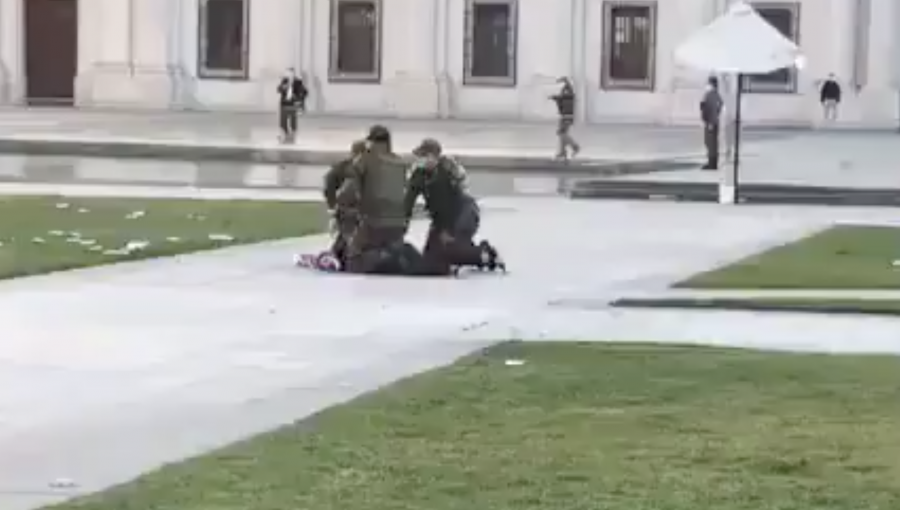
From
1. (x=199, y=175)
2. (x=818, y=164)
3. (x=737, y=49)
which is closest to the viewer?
(x=737, y=49)

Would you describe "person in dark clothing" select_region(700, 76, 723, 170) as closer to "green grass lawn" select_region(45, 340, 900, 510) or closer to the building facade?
the building facade

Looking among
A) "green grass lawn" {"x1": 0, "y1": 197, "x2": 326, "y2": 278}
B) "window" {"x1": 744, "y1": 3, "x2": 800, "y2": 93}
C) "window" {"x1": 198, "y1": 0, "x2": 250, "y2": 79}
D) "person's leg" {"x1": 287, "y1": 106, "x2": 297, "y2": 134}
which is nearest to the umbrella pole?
"green grass lawn" {"x1": 0, "y1": 197, "x2": 326, "y2": 278}

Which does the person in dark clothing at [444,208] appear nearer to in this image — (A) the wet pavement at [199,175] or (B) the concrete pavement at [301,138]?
(A) the wet pavement at [199,175]

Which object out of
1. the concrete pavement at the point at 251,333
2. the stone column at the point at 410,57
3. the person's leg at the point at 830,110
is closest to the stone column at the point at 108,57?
the stone column at the point at 410,57

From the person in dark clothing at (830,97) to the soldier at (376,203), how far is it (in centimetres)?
3907

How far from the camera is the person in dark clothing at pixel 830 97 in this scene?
55.8 meters

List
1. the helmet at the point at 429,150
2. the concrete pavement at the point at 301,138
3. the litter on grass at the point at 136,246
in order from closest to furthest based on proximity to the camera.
Answer: the helmet at the point at 429,150 < the litter on grass at the point at 136,246 < the concrete pavement at the point at 301,138

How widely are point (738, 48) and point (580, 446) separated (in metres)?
20.4

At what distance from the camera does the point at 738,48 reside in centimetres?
2922

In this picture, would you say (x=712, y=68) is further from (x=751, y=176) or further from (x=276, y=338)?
(x=276, y=338)

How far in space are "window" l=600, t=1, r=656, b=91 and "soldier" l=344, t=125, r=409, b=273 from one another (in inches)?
1611

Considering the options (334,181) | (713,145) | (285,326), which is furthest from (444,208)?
(713,145)

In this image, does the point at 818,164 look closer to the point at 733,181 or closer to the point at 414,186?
the point at 733,181

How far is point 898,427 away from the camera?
1011cm
